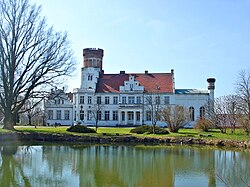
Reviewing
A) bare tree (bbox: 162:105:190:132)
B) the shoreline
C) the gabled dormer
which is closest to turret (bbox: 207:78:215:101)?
the gabled dormer

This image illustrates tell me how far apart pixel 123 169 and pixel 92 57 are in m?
46.5

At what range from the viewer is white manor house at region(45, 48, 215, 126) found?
2245 inches

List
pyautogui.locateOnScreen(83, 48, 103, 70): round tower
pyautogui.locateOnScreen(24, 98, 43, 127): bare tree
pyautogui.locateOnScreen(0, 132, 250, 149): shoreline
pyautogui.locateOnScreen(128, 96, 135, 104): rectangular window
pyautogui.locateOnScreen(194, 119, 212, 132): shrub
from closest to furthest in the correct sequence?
pyautogui.locateOnScreen(0, 132, 250, 149): shoreline, pyautogui.locateOnScreen(24, 98, 43, 127): bare tree, pyautogui.locateOnScreen(194, 119, 212, 132): shrub, pyautogui.locateOnScreen(128, 96, 135, 104): rectangular window, pyautogui.locateOnScreen(83, 48, 103, 70): round tower

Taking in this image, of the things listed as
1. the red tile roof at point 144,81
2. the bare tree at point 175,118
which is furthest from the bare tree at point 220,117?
the red tile roof at point 144,81

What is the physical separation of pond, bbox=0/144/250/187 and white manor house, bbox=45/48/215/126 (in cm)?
3292

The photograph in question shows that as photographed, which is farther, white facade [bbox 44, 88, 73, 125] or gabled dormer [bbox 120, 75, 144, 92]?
white facade [bbox 44, 88, 73, 125]

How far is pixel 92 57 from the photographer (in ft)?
205

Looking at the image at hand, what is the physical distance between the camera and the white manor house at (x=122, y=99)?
5702 centimetres

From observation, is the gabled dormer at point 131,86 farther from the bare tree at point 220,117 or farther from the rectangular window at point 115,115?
the bare tree at point 220,117

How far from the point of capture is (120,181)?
1420 cm

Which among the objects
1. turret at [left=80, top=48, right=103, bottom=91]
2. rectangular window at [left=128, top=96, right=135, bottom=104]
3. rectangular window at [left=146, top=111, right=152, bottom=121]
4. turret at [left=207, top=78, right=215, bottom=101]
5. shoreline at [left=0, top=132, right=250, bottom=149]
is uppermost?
turret at [left=80, top=48, right=103, bottom=91]

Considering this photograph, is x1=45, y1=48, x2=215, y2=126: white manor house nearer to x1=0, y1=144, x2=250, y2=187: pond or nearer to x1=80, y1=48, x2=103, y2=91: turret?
x1=80, y1=48, x2=103, y2=91: turret

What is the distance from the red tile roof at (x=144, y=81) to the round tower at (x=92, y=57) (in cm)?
288

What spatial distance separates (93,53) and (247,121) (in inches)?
1367
